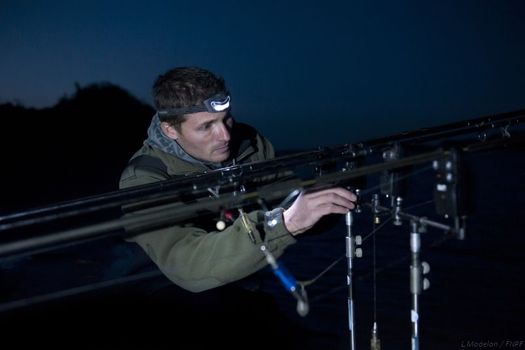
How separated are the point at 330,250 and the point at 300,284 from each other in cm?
1531

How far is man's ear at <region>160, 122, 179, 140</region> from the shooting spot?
170 inches

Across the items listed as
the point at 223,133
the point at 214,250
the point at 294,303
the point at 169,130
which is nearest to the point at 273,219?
the point at 214,250

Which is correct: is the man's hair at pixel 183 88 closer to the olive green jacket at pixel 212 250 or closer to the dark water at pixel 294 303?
the olive green jacket at pixel 212 250

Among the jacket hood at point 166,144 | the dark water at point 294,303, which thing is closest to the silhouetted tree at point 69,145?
the dark water at point 294,303

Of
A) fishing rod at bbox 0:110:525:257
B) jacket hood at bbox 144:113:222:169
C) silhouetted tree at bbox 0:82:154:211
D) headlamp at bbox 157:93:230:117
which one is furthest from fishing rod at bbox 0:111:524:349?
silhouetted tree at bbox 0:82:154:211

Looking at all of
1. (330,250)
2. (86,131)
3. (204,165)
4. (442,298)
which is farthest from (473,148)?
(86,131)

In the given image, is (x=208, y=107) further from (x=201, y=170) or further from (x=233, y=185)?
(x=233, y=185)

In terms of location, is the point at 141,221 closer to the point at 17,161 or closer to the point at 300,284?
the point at 300,284

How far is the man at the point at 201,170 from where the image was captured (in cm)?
293

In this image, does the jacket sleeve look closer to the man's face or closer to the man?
the man

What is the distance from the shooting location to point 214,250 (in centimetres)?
309

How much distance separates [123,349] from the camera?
21.9ft

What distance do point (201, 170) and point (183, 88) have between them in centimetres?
78

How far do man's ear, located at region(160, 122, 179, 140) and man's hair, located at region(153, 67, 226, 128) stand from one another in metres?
0.04
